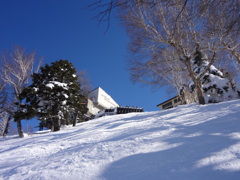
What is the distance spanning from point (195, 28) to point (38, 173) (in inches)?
421

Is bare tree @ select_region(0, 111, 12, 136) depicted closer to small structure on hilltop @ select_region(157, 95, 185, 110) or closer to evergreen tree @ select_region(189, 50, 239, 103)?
evergreen tree @ select_region(189, 50, 239, 103)

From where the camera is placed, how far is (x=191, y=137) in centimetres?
289

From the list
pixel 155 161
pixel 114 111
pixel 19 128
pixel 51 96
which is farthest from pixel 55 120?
pixel 114 111

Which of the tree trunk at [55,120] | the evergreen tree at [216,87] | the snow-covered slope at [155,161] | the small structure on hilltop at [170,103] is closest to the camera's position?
the snow-covered slope at [155,161]

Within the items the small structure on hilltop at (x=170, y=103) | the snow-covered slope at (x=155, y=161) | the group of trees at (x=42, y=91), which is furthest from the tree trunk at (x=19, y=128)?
the small structure on hilltop at (x=170, y=103)

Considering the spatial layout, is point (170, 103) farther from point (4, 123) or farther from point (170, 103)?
point (4, 123)

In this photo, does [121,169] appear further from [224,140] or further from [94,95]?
[94,95]

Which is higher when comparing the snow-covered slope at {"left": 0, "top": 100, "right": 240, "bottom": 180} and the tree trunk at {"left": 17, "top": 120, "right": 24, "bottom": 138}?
the tree trunk at {"left": 17, "top": 120, "right": 24, "bottom": 138}

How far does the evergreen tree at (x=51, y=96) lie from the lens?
30.9ft

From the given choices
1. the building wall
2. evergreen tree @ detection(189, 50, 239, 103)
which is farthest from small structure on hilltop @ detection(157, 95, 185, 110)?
evergreen tree @ detection(189, 50, 239, 103)

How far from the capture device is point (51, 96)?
381 inches

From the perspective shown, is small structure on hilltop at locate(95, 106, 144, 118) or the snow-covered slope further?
small structure on hilltop at locate(95, 106, 144, 118)

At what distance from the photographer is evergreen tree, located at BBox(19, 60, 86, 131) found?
943 cm

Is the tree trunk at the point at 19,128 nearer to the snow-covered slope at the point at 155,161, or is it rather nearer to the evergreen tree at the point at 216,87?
the snow-covered slope at the point at 155,161
